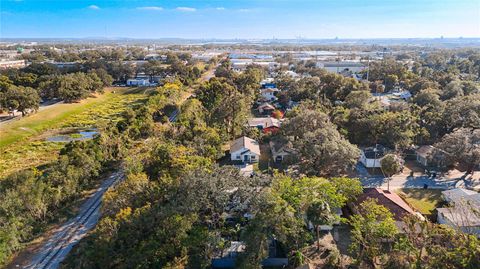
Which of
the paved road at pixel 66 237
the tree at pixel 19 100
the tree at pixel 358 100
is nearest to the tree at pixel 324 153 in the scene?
the paved road at pixel 66 237

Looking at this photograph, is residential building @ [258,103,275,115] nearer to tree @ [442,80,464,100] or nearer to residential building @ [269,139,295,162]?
residential building @ [269,139,295,162]

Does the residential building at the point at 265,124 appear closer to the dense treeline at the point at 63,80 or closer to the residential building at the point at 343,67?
the dense treeline at the point at 63,80

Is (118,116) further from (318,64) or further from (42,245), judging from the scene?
(318,64)

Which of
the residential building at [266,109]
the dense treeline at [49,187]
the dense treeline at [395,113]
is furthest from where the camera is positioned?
the residential building at [266,109]

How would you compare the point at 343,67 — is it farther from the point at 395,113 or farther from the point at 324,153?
the point at 324,153

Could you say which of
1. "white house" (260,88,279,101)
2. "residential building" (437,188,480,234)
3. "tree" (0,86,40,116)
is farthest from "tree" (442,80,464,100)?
"tree" (0,86,40,116)

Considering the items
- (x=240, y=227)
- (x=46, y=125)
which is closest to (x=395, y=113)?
(x=240, y=227)
